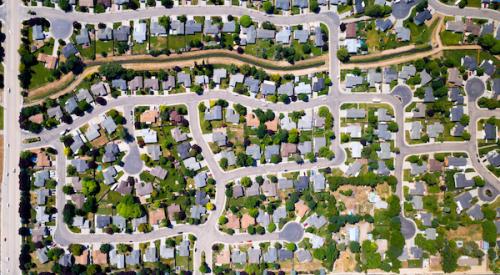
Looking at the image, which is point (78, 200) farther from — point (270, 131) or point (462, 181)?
point (462, 181)

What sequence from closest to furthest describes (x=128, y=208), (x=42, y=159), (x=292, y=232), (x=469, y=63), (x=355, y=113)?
1. (x=128, y=208)
2. (x=42, y=159)
3. (x=355, y=113)
4. (x=469, y=63)
5. (x=292, y=232)

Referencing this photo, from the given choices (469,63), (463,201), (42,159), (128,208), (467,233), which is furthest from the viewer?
(467,233)

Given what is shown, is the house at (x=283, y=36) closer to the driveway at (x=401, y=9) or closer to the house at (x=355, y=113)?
the house at (x=355, y=113)

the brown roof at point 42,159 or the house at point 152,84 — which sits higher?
the house at point 152,84

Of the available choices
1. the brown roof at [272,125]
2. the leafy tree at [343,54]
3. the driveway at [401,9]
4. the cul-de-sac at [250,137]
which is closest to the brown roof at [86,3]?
the cul-de-sac at [250,137]

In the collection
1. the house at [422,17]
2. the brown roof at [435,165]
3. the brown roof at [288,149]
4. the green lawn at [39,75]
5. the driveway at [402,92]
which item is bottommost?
the brown roof at [435,165]

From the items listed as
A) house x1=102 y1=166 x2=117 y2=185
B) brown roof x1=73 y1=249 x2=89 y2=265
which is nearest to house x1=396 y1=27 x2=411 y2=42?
house x1=102 y1=166 x2=117 y2=185

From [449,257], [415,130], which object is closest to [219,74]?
[415,130]
